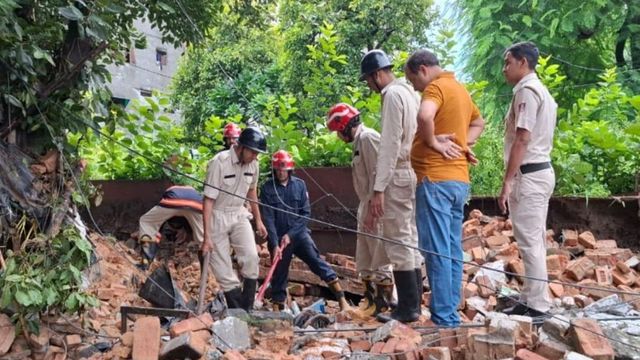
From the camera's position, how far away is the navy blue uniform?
20.3 feet

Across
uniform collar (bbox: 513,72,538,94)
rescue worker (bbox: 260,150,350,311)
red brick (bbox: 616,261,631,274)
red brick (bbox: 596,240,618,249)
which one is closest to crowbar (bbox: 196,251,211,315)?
rescue worker (bbox: 260,150,350,311)

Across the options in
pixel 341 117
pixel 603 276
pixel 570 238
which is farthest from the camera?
pixel 570 238

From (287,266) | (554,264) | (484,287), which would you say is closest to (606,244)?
(554,264)

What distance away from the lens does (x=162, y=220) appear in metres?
7.21

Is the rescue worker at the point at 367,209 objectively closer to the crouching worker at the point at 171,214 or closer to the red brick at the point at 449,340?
the red brick at the point at 449,340

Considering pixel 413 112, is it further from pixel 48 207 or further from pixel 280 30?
pixel 280 30

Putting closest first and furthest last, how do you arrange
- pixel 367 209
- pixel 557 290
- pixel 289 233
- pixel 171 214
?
pixel 367 209 → pixel 557 290 → pixel 289 233 → pixel 171 214

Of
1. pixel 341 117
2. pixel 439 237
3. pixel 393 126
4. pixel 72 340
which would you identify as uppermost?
pixel 341 117

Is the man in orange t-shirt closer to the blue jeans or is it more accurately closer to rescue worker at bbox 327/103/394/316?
the blue jeans

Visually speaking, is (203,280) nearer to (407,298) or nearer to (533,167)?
(407,298)

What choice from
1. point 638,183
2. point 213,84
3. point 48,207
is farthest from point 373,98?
point 213,84

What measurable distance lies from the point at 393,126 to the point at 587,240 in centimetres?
325

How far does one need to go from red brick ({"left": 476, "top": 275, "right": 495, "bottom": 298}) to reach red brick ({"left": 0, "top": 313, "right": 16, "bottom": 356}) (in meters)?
3.54

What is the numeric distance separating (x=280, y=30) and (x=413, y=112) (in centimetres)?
1027
